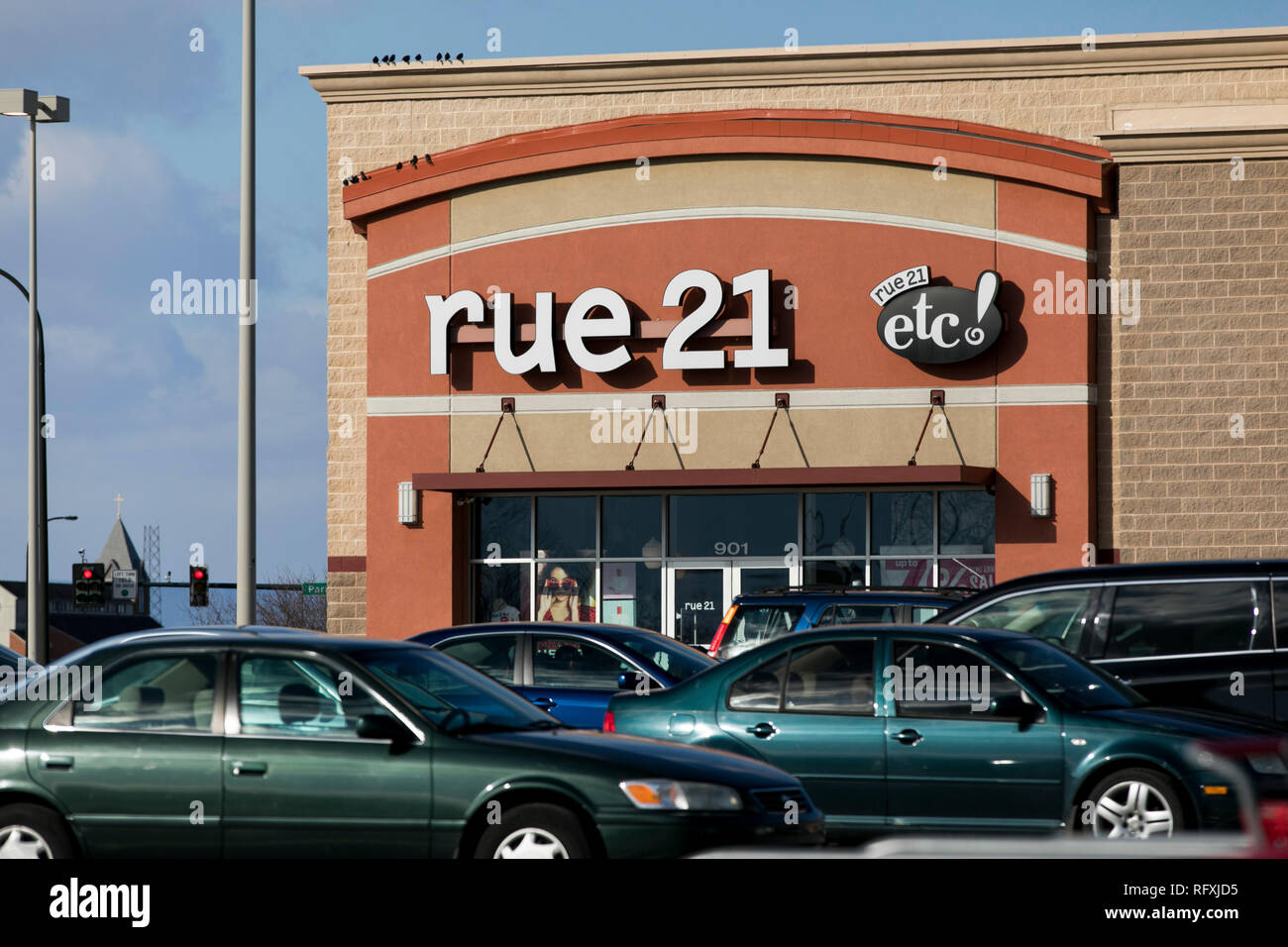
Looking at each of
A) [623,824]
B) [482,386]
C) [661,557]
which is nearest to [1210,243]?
[661,557]

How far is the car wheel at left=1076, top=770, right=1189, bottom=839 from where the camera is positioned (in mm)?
8562

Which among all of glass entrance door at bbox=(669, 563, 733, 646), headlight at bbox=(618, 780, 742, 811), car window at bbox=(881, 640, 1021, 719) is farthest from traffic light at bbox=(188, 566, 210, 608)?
headlight at bbox=(618, 780, 742, 811)

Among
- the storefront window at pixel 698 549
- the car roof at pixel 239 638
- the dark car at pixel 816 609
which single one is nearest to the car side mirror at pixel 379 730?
the car roof at pixel 239 638

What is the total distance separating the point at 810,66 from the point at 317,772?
850 inches

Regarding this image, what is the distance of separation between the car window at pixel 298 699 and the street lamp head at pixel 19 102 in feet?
75.9

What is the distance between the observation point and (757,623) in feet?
51.6

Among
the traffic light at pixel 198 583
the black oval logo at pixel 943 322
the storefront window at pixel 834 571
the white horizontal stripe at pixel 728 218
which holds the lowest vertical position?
the traffic light at pixel 198 583

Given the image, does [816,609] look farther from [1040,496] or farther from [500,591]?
[500,591]

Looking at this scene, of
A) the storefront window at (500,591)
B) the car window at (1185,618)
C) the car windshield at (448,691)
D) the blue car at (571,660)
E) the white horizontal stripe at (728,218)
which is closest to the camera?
the car windshield at (448,691)

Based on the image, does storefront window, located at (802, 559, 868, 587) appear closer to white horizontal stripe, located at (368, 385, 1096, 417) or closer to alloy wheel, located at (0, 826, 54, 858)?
white horizontal stripe, located at (368, 385, 1096, 417)

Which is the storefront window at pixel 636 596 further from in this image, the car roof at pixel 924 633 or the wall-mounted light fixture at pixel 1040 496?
the car roof at pixel 924 633

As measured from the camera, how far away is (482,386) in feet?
84.0

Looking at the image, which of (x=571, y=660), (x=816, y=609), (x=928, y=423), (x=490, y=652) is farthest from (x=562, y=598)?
(x=571, y=660)

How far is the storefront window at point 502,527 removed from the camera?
2595cm
